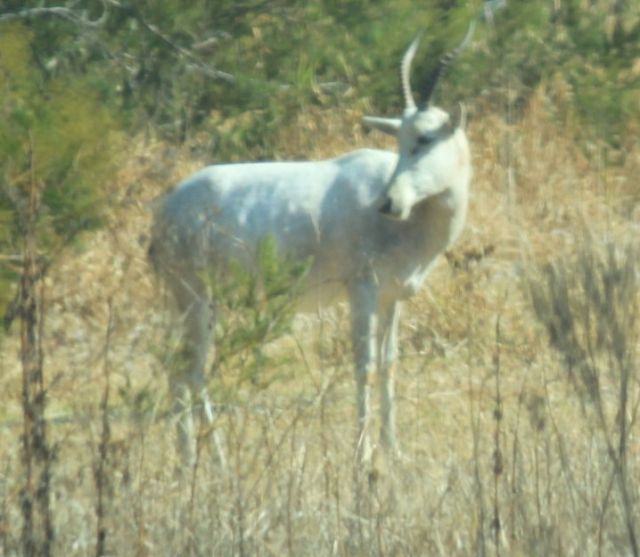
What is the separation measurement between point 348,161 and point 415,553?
175 inches

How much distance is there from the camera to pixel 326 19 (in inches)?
407

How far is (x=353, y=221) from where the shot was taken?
30.5 feet

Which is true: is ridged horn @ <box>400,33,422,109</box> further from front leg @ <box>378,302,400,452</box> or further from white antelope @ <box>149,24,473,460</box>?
front leg @ <box>378,302,400,452</box>

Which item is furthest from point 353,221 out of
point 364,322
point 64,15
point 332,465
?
point 332,465

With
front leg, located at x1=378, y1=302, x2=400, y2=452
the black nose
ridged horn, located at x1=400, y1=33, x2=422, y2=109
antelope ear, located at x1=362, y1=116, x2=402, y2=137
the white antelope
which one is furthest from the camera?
ridged horn, located at x1=400, y1=33, x2=422, y2=109

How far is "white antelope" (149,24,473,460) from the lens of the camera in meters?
9.11

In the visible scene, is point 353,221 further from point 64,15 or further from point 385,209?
point 64,15

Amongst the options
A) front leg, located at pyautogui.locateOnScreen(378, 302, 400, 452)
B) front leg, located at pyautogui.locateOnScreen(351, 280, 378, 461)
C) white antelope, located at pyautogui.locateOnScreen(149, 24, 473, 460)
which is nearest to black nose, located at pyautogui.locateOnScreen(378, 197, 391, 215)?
white antelope, located at pyautogui.locateOnScreen(149, 24, 473, 460)

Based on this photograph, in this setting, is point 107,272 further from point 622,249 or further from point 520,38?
point 622,249

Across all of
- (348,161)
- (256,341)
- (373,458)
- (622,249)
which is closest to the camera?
(622,249)

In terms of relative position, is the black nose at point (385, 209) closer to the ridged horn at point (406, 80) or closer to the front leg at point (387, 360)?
the front leg at point (387, 360)

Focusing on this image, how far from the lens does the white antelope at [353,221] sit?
29.9ft

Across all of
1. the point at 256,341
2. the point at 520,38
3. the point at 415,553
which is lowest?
the point at 415,553

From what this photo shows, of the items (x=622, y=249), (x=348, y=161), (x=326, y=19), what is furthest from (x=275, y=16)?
(x=622, y=249)
